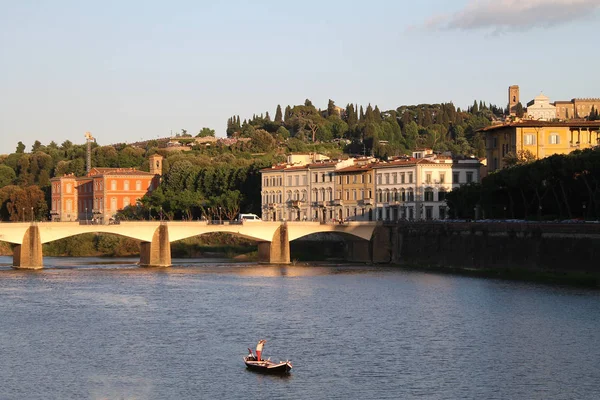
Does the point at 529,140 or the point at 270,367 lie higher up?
the point at 529,140

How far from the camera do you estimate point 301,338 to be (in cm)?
5078

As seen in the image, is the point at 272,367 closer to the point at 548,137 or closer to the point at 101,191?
the point at 548,137

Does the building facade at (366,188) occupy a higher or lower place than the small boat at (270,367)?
higher

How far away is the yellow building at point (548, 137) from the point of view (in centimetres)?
10250

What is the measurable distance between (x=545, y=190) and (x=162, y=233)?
30.4 metres

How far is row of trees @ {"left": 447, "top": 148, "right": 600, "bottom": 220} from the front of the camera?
79.9m

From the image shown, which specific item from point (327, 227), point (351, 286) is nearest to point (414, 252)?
point (327, 227)

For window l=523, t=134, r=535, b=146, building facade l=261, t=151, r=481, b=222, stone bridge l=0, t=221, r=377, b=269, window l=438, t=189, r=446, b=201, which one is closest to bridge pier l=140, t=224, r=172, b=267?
stone bridge l=0, t=221, r=377, b=269

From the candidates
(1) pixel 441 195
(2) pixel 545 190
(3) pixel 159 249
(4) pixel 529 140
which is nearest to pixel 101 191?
(1) pixel 441 195

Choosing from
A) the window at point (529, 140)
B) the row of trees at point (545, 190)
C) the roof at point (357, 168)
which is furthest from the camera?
the roof at point (357, 168)

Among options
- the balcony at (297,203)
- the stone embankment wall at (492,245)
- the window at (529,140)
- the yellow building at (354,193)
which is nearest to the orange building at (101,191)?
the balcony at (297,203)

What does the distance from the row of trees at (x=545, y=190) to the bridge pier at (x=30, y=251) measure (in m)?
36.1

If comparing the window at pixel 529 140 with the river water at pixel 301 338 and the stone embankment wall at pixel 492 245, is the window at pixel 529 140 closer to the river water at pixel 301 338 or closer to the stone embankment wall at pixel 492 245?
the stone embankment wall at pixel 492 245

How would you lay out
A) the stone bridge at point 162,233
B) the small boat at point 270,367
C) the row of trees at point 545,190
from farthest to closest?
the stone bridge at point 162,233, the row of trees at point 545,190, the small boat at point 270,367
